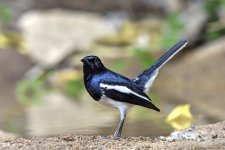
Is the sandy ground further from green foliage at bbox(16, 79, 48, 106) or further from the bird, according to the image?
green foliage at bbox(16, 79, 48, 106)

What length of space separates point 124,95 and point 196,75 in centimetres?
648

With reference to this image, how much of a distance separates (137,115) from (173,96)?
2.25 m

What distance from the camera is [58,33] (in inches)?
566

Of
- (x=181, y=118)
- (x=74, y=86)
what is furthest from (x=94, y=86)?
(x=74, y=86)

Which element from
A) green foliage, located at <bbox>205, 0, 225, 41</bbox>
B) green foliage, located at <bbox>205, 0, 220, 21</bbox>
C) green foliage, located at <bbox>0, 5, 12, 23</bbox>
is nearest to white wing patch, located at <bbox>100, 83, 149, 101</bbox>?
green foliage, located at <bbox>205, 0, 225, 41</bbox>

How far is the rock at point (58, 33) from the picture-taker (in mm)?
13656

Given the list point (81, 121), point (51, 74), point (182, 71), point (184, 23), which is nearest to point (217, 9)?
point (184, 23)

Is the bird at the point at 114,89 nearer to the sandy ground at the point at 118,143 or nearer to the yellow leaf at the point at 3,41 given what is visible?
the sandy ground at the point at 118,143

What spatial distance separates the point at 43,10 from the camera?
54.1ft

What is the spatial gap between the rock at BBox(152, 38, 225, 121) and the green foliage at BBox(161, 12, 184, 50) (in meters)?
0.37

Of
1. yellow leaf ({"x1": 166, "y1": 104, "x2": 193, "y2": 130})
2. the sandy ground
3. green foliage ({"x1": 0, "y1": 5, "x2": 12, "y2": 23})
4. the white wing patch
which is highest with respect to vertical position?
green foliage ({"x1": 0, "y1": 5, "x2": 12, "y2": 23})

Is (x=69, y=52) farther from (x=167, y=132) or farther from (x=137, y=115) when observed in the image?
(x=167, y=132)

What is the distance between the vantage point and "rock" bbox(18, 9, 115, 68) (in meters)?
13.7

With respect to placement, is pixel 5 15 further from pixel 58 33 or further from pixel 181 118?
pixel 181 118
